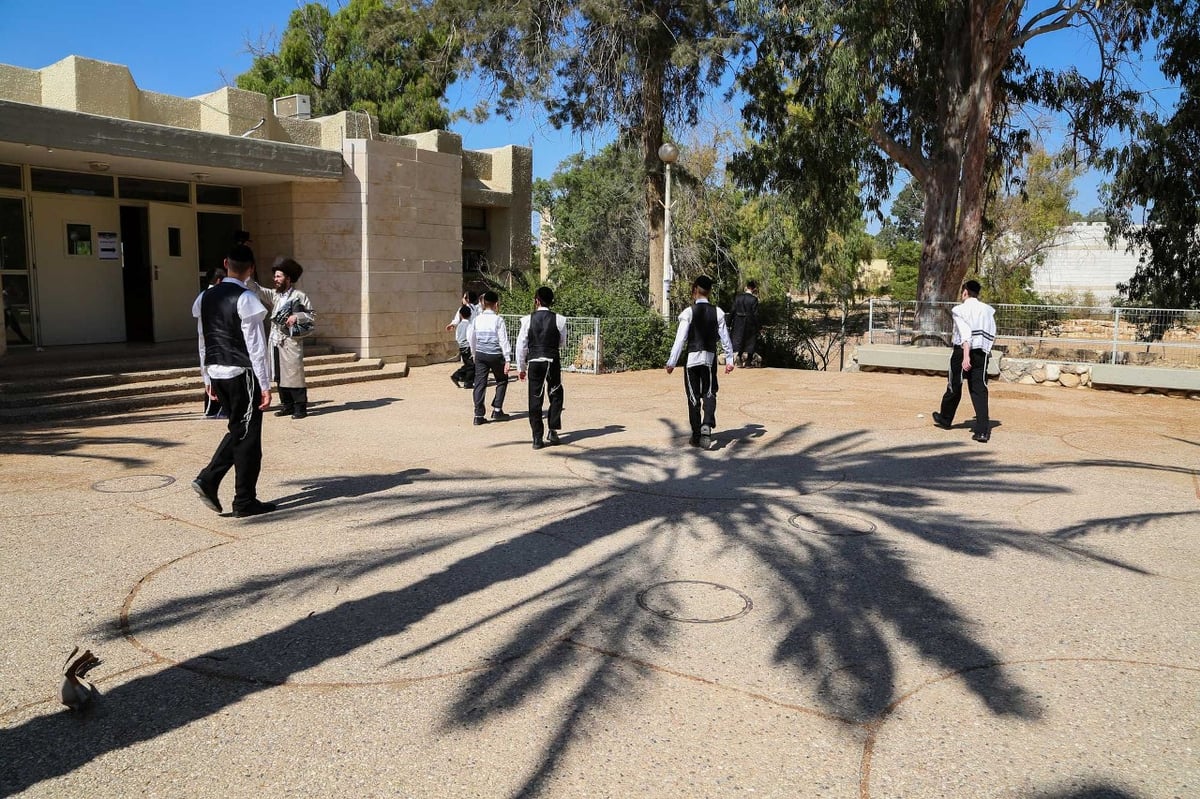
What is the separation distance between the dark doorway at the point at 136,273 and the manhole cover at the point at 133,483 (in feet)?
26.6

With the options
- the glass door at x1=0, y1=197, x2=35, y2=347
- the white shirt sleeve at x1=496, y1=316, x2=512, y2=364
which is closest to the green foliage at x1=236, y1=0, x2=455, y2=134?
the glass door at x1=0, y1=197, x2=35, y2=347

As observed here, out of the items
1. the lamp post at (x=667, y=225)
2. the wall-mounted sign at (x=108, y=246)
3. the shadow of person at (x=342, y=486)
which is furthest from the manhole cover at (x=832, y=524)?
the wall-mounted sign at (x=108, y=246)

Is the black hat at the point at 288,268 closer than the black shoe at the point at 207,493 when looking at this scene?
No

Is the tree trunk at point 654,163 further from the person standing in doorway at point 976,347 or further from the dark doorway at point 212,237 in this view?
the person standing in doorway at point 976,347

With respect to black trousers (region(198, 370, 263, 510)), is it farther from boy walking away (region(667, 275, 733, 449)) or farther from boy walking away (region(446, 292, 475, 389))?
boy walking away (region(446, 292, 475, 389))

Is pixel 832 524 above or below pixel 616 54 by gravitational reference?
below

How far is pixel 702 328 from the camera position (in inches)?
380

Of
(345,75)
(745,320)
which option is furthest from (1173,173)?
(345,75)

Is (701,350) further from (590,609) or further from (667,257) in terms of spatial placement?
(667,257)

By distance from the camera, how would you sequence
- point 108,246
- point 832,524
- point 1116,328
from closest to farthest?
point 832,524, point 108,246, point 1116,328

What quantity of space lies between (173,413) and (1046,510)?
994cm

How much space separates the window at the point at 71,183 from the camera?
13750 mm

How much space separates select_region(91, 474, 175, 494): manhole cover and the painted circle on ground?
5.25 meters

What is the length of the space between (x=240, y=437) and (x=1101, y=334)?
13998mm
